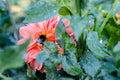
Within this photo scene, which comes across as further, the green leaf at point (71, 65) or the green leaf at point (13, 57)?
the green leaf at point (71, 65)

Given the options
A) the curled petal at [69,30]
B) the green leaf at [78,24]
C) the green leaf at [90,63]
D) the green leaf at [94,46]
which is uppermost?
the green leaf at [78,24]

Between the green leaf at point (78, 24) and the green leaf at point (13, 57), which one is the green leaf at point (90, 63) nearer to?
the green leaf at point (78, 24)

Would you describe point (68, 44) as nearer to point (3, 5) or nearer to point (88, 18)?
point (88, 18)

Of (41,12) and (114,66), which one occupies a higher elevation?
(41,12)

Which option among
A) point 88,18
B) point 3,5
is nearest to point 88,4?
point 88,18

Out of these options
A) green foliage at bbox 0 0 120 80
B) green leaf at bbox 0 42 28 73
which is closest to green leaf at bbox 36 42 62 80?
green foliage at bbox 0 0 120 80

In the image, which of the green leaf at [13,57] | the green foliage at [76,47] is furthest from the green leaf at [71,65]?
the green leaf at [13,57]

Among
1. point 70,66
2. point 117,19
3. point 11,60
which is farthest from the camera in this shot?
point 117,19

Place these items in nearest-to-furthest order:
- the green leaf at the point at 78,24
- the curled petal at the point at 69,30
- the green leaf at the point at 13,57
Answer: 1. the green leaf at the point at 13,57
2. the green leaf at the point at 78,24
3. the curled petal at the point at 69,30
